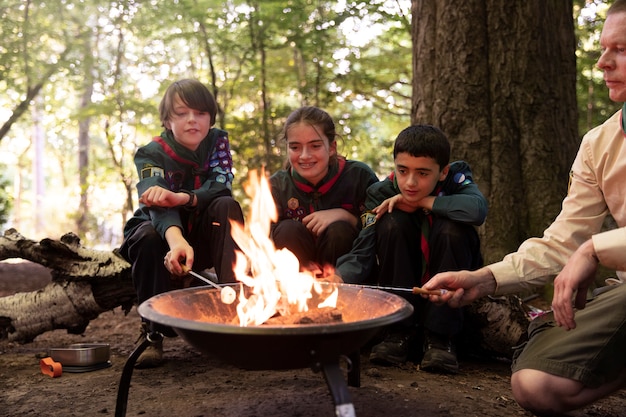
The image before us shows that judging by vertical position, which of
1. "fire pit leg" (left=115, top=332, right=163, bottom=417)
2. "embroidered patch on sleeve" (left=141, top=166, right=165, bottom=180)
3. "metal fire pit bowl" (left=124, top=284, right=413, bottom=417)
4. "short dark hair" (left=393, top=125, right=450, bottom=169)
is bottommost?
"fire pit leg" (left=115, top=332, right=163, bottom=417)

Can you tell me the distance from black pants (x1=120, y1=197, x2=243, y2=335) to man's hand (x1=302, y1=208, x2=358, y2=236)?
1.29ft

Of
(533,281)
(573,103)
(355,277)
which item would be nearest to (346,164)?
(355,277)

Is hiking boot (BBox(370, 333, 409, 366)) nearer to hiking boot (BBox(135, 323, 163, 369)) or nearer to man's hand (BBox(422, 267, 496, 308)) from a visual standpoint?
man's hand (BBox(422, 267, 496, 308))

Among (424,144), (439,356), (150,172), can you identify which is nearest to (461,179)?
(424,144)

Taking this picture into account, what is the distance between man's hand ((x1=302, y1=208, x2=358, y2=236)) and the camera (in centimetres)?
311

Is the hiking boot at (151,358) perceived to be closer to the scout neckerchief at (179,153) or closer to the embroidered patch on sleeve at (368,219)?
the scout neckerchief at (179,153)

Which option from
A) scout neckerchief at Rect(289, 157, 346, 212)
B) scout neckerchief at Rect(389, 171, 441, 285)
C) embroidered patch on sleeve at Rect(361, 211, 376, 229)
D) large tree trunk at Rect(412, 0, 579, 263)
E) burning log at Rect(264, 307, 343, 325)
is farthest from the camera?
large tree trunk at Rect(412, 0, 579, 263)

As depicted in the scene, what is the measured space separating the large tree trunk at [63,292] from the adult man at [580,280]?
2.16m

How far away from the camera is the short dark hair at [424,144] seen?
2.89 m

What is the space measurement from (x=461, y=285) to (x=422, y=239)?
2.56ft

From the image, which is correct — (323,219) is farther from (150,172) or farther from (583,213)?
(583,213)

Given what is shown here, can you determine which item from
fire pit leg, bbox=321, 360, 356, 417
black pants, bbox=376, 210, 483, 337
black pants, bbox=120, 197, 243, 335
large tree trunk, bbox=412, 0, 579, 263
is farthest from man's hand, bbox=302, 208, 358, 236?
fire pit leg, bbox=321, 360, 356, 417

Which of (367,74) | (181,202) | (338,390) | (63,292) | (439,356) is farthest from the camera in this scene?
(367,74)

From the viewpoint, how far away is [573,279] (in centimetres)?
186
